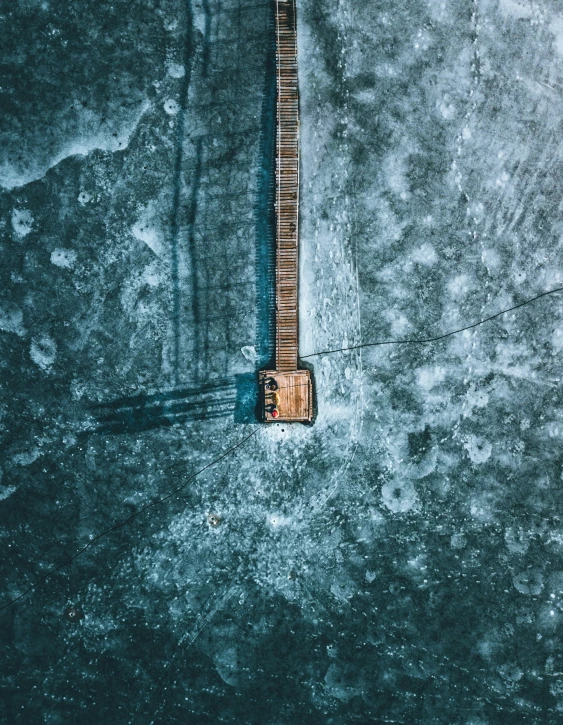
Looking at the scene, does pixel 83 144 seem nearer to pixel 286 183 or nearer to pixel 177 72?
pixel 177 72

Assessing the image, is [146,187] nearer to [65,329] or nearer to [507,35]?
[65,329]

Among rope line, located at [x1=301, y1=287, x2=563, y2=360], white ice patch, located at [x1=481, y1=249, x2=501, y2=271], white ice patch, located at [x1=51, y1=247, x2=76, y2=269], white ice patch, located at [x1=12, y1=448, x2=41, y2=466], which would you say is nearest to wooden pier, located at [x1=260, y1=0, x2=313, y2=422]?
rope line, located at [x1=301, y1=287, x2=563, y2=360]

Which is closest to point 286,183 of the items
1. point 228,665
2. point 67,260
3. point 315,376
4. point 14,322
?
point 315,376

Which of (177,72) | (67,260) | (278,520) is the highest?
(177,72)

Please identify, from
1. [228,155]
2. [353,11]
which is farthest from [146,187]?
[353,11]

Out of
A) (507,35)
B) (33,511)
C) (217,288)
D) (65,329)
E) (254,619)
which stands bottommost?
(254,619)

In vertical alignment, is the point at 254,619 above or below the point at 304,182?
below
